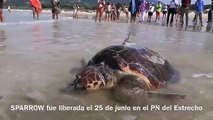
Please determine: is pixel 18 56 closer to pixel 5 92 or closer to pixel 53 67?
pixel 53 67

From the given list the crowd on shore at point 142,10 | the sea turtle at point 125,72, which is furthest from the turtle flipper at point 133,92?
the crowd on shore at point 142,10

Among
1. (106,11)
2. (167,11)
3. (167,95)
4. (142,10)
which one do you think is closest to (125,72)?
(167,95)

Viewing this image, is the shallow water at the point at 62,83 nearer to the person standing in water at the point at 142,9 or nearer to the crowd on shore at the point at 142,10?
the crowd on shore at the point at 142,10

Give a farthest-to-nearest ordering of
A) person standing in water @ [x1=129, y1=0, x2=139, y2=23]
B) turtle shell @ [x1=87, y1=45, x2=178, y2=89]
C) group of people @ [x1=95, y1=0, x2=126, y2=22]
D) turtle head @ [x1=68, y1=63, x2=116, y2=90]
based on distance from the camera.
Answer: group of people @ [x1=95, y1=0, x2=126, y2=22], person standing in water @ [x1=129, y1=0, x2=139, y2=23], turtle shell @ [x1=87, y1=45, x2=178, y2=89], turtle head @ [x1=68, y1=63, x2=116, y2=90]

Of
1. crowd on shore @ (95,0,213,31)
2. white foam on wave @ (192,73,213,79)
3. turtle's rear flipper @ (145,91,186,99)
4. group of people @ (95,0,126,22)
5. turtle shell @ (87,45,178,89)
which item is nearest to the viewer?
turtle's rear flipper @ (145,91,186,99)

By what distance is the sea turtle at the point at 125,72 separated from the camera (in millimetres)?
A: 4926

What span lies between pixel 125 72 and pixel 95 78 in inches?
22.6

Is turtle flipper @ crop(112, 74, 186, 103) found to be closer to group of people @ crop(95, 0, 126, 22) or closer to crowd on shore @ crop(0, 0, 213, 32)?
crowd on shore @ crop(0, 0, 213, 32)

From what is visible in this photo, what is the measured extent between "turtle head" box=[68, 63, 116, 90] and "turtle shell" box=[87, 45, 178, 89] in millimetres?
246

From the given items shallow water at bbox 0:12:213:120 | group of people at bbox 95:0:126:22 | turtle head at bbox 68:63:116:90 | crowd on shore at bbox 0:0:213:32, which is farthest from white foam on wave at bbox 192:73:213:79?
group of people at bbox 95:0:126:22

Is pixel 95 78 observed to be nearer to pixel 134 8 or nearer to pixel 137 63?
pixel 137 63

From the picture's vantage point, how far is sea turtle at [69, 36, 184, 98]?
493 centimetres

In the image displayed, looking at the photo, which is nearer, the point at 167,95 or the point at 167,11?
the point at 167,95

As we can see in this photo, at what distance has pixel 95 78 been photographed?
4.88m
